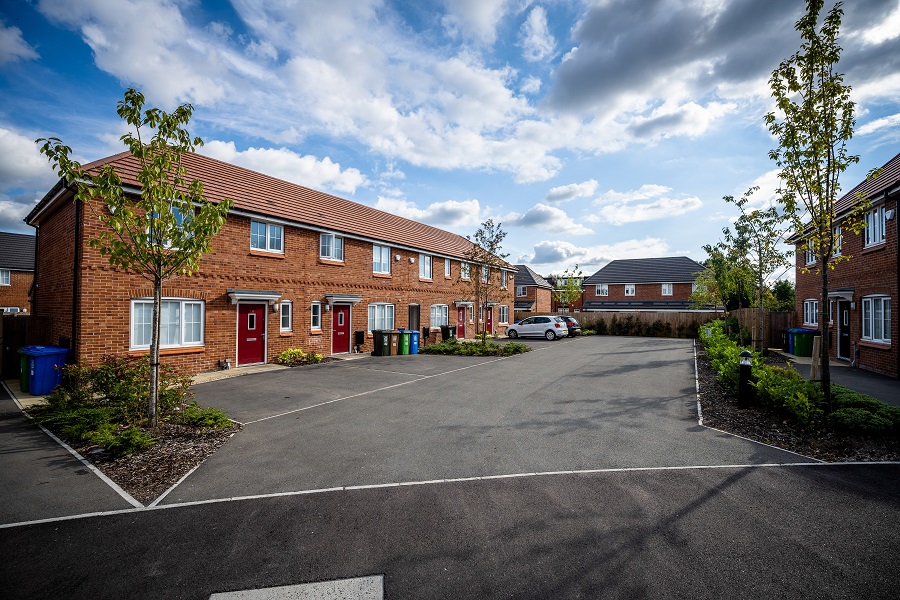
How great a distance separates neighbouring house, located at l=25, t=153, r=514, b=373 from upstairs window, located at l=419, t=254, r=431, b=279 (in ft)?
1.06

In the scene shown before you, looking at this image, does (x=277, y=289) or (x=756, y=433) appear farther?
(x=277, y=289)

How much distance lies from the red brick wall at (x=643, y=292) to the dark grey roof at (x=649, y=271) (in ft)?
1.59

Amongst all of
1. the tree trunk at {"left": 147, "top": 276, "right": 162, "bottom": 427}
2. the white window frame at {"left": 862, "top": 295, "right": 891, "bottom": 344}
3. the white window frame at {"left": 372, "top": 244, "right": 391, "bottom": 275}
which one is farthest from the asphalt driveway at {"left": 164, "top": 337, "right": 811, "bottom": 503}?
the white window frame at {"left": 372, "top": 244, "right": 391, "bottom": 275}

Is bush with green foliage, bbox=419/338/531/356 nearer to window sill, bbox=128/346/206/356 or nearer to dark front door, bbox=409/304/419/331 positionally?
dark front door, bbox=409/304/419/331

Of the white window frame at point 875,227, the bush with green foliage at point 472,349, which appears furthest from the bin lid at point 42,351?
the white window frame at point 875,227

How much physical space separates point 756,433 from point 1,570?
31.7 ft

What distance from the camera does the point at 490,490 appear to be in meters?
4.87

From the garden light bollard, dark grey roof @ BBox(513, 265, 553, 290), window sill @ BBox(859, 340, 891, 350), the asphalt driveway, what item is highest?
dark grey roof @ BBox(513, 265, 553, 290)

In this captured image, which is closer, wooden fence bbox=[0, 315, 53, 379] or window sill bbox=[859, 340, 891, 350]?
window sill bbox=[859, 340, 891, 350]

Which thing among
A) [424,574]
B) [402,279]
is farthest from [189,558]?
[402,279]

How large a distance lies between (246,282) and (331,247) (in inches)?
172

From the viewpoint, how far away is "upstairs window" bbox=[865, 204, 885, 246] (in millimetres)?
13188

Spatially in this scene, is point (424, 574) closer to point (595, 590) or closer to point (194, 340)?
point (595, 590)

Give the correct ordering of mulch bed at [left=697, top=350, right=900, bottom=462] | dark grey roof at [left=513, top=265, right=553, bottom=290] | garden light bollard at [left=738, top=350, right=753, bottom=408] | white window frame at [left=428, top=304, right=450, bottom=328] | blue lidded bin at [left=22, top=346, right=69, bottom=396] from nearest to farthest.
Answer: mulch bed at [left=697, top=350, right=900, bottom=462]
garden light bollard at [left=738, top=350, right=753, bottom=408]
blue lidded bin at [left=22, top=346, right=69, bottom=396]
white window frame at [left=428, top=304, right=450, bottom=328]
dark grey roof at [left=513, top=265, right=553, bottom=290]
